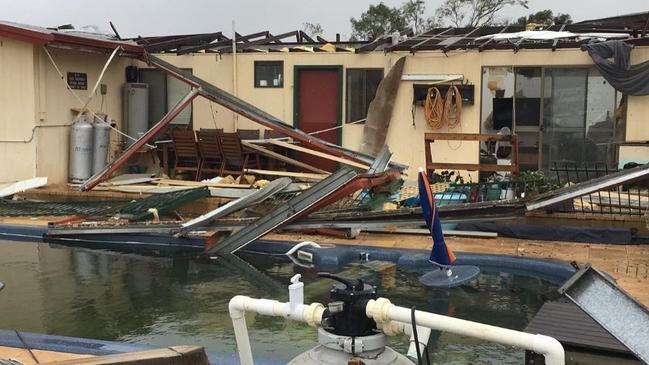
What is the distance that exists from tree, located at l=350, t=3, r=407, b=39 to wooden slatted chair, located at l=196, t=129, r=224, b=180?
946 inches

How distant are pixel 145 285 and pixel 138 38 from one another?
8373 mm

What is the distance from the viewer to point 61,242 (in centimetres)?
866

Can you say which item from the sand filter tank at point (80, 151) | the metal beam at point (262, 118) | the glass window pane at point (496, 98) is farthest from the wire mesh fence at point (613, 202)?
the sand filter tank at point (80, 151)

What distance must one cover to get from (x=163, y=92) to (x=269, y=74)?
215 cm

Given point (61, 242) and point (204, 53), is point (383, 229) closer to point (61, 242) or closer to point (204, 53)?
point (61, 242)

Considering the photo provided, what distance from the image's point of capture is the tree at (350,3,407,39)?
34.8 m

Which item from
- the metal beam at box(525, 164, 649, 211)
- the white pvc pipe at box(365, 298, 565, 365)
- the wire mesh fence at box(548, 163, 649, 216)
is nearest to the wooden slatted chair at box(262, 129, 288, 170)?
the wire mesh fence at box(548, 163, 649, 216)

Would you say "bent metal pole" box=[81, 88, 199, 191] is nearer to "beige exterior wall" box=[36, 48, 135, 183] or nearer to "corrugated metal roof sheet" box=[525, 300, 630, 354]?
"beige exterior wall" box=[36, 48, 135, 183]

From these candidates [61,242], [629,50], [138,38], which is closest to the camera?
[61,242]

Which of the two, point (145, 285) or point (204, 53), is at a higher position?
point (204, 53)

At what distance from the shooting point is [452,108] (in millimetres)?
11250

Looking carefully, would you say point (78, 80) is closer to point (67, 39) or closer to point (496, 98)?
point (67, 39)

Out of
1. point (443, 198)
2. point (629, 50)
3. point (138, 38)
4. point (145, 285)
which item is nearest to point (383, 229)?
point (443, 198)

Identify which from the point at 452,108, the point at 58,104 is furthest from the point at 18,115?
the point at 452,108
